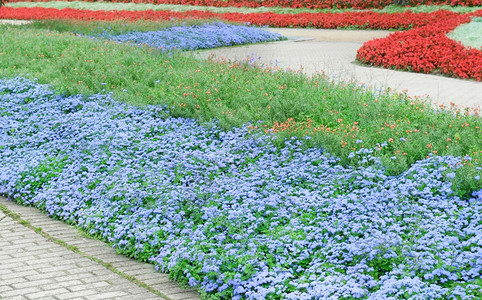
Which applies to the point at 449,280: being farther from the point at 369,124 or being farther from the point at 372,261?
the point at 369,124

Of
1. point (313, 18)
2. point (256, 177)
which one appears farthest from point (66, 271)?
point (313, 18)

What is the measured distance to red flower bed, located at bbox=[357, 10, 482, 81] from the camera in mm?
12195

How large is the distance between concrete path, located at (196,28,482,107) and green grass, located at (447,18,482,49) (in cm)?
264

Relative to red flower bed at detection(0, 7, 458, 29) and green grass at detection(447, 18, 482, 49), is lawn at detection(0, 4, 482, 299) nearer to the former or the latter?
green grass at detection(447, 18, 482, 49)

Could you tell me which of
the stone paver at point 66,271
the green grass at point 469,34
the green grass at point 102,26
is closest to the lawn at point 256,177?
the stone paver at point 66,271

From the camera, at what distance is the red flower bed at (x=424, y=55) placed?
12.2 metres

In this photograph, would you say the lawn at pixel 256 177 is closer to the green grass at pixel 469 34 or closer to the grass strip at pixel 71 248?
the grass strip at pixel 71 248

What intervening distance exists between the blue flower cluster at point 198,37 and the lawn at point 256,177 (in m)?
6.07

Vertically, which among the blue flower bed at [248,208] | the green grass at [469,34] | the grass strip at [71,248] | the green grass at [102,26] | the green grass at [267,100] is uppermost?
the green grass at [102,26]

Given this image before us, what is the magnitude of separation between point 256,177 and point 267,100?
7.33 ft

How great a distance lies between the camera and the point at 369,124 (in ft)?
22.5

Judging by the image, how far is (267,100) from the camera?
7.73m

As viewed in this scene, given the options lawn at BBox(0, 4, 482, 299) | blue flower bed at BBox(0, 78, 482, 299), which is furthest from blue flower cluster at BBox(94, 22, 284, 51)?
blue flower bed at BBox(0, 78, 482, 299)

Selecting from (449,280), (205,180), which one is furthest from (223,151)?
(449,280)
